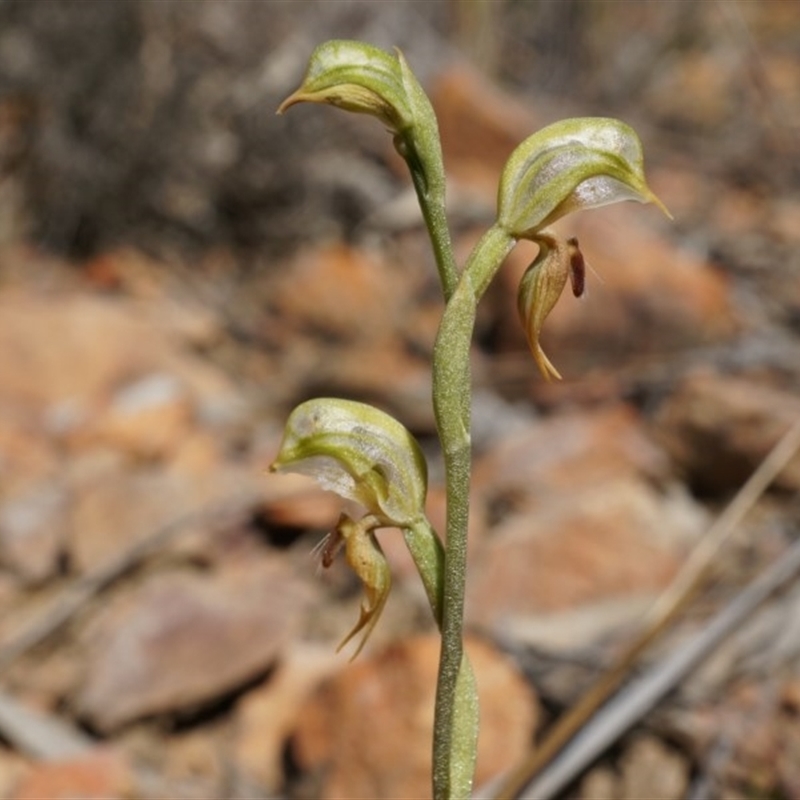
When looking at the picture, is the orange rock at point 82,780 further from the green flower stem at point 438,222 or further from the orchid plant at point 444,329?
the green flower stem at point 438,222

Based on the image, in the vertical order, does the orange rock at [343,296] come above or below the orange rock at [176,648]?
below

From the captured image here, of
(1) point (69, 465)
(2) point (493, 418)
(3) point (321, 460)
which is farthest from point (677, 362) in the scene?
(3) point (321, 460)

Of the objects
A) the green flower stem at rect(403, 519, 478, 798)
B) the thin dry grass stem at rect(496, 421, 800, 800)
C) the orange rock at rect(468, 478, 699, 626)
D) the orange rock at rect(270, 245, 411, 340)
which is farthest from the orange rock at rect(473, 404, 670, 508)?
the green flower stem at rect(403, 519, 478, 798)

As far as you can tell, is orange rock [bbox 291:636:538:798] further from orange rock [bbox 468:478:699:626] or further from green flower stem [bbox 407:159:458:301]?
green flower stem [bbox 407:159:458:301]

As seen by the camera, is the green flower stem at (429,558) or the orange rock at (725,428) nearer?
the green flower stem at (429,558)

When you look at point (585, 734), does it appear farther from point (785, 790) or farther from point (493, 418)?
point (493, 418)

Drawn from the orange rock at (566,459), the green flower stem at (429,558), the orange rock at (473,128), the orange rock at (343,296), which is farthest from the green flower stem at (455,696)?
the orange rock at (473,128)

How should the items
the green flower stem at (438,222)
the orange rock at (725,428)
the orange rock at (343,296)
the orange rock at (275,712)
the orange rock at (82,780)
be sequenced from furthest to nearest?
the orange rock at (343,296) → the orange rock at (725,428) → the orange rock at (275,712) → the orange rock at (82,780) → the green flower stem at (438,222)

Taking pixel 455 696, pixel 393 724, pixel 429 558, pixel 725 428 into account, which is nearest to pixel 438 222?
pixel 429 558
